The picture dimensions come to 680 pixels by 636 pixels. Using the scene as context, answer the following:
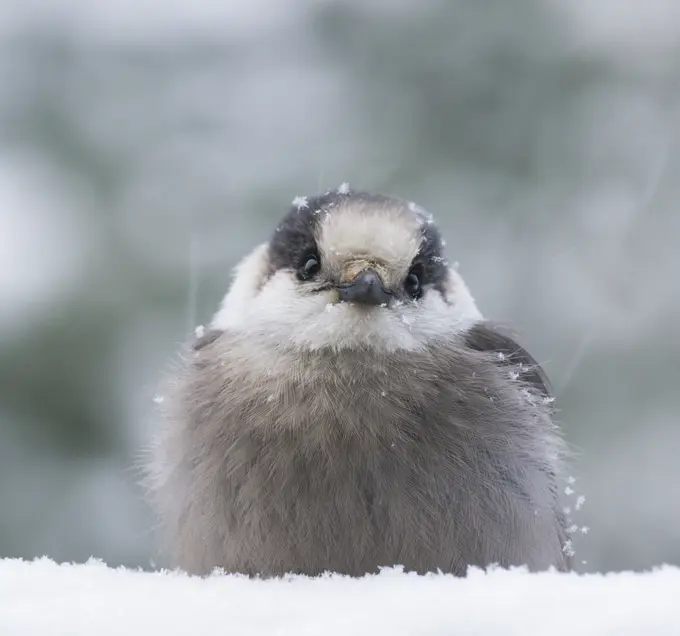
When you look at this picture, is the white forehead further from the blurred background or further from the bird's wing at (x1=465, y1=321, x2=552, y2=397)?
the blurred background

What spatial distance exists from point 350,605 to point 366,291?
3.12ft

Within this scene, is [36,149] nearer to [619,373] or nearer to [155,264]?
[155,264]

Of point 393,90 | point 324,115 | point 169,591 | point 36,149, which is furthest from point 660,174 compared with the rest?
point 169,591

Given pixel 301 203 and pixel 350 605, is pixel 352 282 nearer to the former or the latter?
pixel 301 203

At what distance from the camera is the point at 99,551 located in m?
4.80

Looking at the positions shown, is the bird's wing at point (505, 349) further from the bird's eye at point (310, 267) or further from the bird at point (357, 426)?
the bird's eye at point (310, 267)

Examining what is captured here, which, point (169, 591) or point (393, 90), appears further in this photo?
point (393, 90)

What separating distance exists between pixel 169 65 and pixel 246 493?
4438mm

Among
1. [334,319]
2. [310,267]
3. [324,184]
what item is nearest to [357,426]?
[334,319]

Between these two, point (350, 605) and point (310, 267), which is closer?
point (350, 605)

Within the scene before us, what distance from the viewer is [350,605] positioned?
114 centimetres

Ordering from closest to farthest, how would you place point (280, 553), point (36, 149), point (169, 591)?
point (169, 591), point (280, 553), point (36, 149)

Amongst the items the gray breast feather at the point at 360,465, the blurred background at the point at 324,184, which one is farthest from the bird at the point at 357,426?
the blurred background at the point at 324,184

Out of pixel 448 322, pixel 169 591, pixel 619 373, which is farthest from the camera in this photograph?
pixel 619 373
